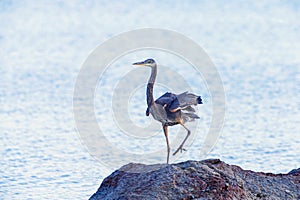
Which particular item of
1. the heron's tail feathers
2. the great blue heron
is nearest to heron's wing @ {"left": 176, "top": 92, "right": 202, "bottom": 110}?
the great blue heron

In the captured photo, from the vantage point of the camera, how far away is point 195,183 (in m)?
6.86

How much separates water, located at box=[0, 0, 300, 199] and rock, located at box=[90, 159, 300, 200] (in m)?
2.17

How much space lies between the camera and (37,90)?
580 inches

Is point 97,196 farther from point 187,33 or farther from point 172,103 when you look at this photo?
point 187,33

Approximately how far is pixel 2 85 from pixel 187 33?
5.69 meters

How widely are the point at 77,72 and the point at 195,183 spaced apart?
9.48m

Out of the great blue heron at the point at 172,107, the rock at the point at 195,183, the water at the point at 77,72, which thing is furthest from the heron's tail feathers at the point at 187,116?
the water at the point at 77,72

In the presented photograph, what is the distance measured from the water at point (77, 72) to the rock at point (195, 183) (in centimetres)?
217

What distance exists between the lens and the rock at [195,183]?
6.80m

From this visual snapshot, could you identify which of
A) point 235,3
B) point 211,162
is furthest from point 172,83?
point 235,3

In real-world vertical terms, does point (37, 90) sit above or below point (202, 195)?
above

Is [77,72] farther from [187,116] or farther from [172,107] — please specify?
[172,107]

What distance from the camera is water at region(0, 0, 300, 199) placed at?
34.8 ft

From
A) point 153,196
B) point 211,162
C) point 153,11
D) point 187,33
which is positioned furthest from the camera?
point 153,11
